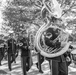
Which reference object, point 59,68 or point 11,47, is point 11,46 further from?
point 59,68

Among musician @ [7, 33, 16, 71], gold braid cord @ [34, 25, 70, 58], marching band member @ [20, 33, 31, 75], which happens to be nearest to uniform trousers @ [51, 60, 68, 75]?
gold braid cord @ [34, 25, 70, 58]

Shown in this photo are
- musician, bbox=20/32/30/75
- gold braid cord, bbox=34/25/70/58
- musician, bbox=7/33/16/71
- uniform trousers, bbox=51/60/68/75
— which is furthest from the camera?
musician, bbox=7/33/16/71

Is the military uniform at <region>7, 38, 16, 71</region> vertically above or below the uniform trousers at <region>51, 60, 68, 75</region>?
above

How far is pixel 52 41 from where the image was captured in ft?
10.3

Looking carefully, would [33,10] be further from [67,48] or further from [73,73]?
[67,48]

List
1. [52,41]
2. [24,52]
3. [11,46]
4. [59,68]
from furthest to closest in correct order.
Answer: [11,46] < [24,52] < [59,68] < [52,41]

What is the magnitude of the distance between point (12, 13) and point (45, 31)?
6.10 meters

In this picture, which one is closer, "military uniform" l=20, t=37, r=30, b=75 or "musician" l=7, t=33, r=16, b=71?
"military uniform" l=20, t=37, r=30, b=75

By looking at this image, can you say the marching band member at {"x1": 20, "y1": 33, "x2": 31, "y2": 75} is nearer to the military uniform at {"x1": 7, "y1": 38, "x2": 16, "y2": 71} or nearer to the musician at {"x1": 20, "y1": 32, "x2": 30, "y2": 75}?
the musician at {"x1": 20, "y1": 32, "x2": 30, "y2": 75}

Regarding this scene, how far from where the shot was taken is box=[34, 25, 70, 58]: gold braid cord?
3.13 metres

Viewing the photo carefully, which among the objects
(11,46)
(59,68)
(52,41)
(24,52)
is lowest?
(59,68)

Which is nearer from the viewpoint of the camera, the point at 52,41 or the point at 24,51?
the point at 52,41

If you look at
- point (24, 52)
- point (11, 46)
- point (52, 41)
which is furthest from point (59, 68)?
point (11, 46)

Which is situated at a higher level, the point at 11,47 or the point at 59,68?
the point at 11,47
